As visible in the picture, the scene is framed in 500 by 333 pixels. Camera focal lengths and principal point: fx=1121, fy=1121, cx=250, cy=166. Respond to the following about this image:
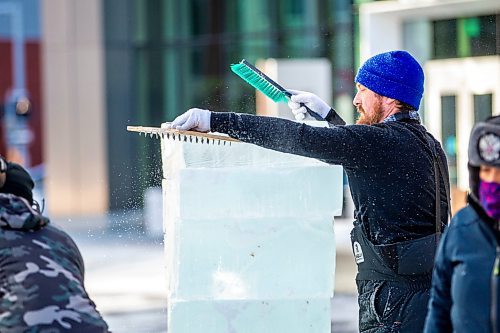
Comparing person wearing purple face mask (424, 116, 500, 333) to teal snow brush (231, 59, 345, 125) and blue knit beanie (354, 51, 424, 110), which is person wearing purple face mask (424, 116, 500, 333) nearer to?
blue knit beanie (354, 51, 424, 110)

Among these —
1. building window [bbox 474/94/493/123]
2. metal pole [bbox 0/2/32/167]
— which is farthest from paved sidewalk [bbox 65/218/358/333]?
metal pole [bbox 0/2/32/167]

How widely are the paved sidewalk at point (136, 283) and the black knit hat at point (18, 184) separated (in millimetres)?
4798

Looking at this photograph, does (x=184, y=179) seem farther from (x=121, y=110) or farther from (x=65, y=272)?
(x=121, y=110)

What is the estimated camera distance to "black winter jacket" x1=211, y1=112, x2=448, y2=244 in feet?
12.6

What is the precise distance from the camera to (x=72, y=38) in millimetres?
20766

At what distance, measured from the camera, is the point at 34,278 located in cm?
309

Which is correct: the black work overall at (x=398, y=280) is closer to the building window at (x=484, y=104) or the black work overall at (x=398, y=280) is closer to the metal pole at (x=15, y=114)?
the building window at (x=484, y=104)

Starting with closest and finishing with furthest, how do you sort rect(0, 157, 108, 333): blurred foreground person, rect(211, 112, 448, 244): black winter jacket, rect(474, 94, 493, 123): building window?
rect(0, 157, 108, 333): blurred foreground person, rect(211, 112, 448, 244): black winter jacket, rect(474, 94, 493, 123): building window

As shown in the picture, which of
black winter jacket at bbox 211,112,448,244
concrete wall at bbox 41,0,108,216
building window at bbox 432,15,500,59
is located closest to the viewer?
black winter jacket at bbox 211,112,448,244

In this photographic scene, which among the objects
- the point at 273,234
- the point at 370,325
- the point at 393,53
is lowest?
the point at 370,325

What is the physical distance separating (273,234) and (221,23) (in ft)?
55.1

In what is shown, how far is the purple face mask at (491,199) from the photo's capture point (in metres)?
3.01

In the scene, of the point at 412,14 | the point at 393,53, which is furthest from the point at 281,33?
the point at 393,53

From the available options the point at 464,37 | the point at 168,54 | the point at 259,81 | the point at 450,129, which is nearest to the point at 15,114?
the point at 168,54
